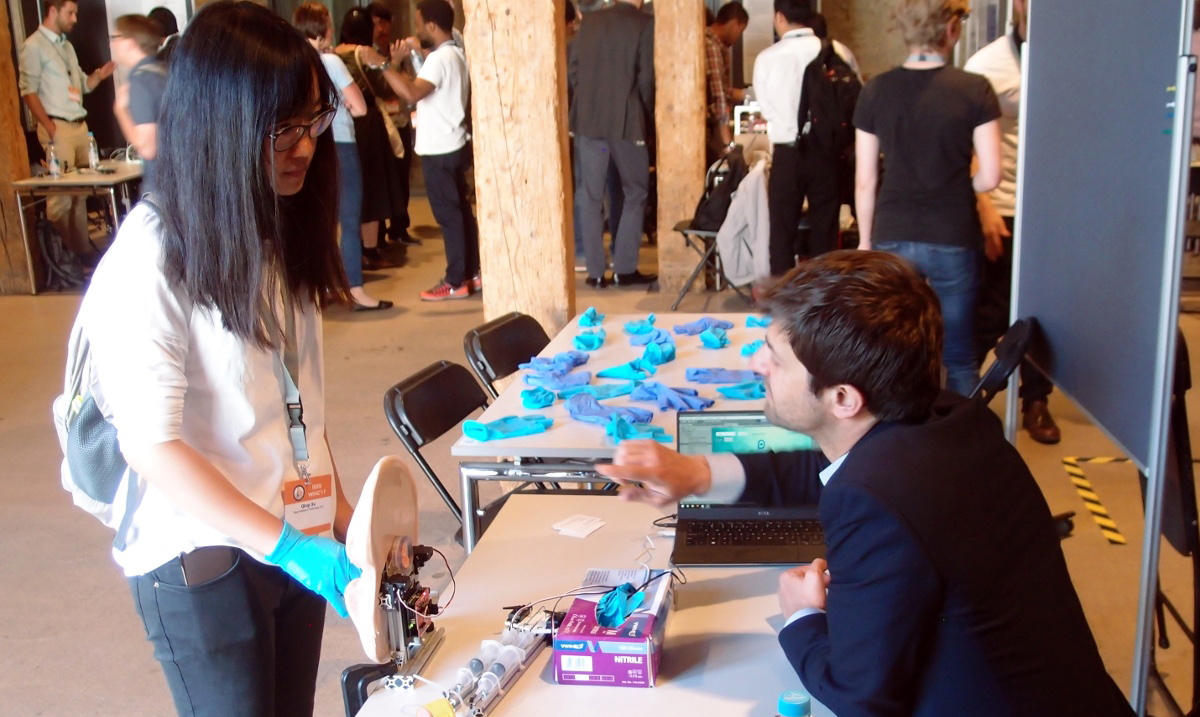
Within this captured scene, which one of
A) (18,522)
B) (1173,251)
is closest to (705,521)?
(1173,251)

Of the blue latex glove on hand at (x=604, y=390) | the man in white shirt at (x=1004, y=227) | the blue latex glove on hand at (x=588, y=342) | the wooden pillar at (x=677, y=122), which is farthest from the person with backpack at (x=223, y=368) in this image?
the wooden pillar at (x=677, y=122)

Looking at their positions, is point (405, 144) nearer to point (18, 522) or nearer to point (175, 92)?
point (18, 522)

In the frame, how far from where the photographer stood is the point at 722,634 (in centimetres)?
165

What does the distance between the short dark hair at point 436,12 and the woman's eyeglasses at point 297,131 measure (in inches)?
203

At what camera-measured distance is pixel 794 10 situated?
19.3 feet

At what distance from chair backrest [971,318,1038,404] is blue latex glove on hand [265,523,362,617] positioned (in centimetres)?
186

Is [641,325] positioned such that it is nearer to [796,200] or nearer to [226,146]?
[226,146]

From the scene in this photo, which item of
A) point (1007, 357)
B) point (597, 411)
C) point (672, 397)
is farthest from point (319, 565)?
point (1007, 357)

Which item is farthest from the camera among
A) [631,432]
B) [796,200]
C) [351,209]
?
[351,209]

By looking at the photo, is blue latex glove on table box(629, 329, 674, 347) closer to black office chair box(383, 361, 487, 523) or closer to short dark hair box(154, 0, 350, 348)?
black office chair box(383, 361, 487, 523)

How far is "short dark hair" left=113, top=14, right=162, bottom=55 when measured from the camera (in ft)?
17.2

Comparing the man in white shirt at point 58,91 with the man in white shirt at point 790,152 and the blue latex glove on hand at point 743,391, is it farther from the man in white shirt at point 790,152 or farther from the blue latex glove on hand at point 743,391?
the blue latex glove on hand at point 743,391

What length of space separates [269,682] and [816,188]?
4925 millimetres

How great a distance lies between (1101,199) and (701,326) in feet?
4.55
